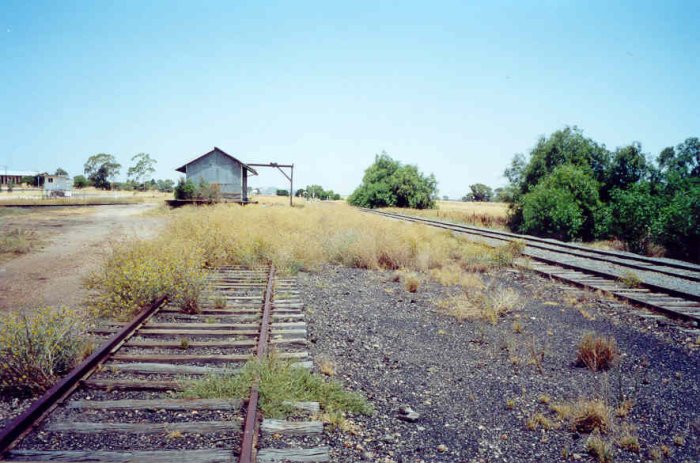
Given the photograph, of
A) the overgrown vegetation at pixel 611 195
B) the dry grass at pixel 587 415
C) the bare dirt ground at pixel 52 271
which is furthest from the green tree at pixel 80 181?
the dry grass at pixel 587 415

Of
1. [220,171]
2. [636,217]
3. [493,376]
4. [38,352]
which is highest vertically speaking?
[220,171]

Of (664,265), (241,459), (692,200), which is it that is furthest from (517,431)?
(692,200)

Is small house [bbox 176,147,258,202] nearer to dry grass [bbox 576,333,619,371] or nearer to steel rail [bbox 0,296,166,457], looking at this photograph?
steel rail [bbox 0,296,166,457]

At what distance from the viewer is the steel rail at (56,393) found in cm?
288

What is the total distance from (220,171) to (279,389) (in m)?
35.0

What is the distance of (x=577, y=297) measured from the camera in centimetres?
862

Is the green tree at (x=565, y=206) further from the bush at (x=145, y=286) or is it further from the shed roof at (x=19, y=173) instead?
the shed roof at (x=19, y=173)

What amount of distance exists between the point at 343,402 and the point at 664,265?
48.7ft

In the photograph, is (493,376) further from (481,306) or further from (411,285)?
(411,285)

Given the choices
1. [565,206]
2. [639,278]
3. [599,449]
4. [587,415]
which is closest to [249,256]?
[587,415]

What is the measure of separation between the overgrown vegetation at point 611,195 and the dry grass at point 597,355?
14779 mm

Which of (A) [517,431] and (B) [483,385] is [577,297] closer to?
(B) [483,385]

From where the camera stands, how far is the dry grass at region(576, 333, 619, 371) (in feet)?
A: 16.5

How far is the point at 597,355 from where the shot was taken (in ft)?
16.6
